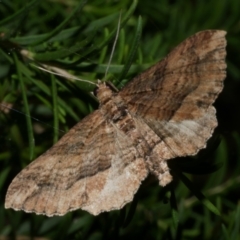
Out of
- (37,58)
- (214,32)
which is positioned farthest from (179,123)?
(37,58)

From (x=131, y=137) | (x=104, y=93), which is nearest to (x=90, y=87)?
(x=104, y=93)

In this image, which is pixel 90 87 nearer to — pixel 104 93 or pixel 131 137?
pixel 104 93

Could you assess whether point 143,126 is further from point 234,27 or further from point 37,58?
point 234,27

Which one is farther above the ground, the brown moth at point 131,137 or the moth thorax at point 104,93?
the moth thorax at point 104,93

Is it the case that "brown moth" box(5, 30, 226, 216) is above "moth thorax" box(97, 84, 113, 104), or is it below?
below
